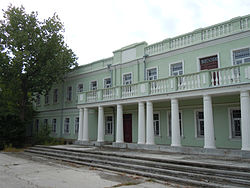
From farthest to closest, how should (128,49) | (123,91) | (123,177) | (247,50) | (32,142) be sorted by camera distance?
(32,142) → (128,49) → (123,91) → (247,50) → (123,177)

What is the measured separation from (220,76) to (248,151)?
3.78 meters

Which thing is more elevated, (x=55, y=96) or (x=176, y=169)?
(x=55, y=96)

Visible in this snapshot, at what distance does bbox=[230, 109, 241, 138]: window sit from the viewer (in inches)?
512

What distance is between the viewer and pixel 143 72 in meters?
17.7

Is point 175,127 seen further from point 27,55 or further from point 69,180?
point 27,55

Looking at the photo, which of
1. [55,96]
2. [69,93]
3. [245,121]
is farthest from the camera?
[55,96]

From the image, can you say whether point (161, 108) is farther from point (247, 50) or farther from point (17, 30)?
point (17, 30)

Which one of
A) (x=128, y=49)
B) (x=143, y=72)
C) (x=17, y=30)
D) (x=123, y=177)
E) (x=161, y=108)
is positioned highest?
(x=17, y=30)

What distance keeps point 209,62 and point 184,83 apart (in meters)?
2.88

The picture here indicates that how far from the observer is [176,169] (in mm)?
8578

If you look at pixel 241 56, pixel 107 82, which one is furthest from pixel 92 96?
pixel 241 56

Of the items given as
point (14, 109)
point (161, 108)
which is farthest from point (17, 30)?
point (161, 108)

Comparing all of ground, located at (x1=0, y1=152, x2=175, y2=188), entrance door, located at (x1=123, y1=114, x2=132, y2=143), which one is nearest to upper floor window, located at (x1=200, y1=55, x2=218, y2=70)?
entrance door, located at (x1=123, y1=114, x2=132, y2=143)

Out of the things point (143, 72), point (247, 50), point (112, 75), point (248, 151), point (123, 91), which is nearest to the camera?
point (248, 151)
